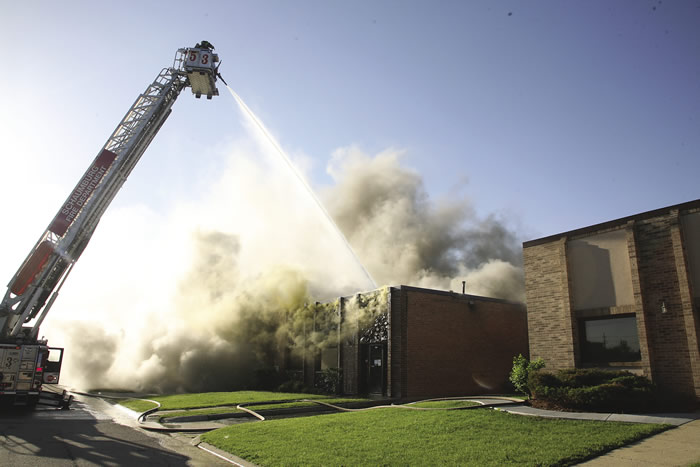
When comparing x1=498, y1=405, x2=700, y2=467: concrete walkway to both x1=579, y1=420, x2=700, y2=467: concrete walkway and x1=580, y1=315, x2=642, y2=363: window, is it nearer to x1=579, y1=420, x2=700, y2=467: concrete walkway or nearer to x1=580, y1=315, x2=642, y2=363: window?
x1=579, y1=420, x2=700, y2=467: concrete walkway

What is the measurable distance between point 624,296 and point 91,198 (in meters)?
16.4

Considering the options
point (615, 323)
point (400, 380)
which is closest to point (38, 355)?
point (400, 380)

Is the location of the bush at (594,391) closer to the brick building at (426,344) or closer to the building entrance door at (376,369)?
the brick building at (426,344)

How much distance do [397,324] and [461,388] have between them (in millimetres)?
4268

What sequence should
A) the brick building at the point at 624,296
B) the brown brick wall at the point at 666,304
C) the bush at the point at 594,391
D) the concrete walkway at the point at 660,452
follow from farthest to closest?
the brick building at the point at 624,296 → the brown brick wall at the point at 666,304 → the bush at the point at 594,391 → the concrete walkway at the point at 660,452

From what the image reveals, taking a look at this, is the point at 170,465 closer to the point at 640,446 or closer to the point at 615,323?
the point at 640,446

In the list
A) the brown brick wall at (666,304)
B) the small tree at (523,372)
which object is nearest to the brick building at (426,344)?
the small tree at (523,372)

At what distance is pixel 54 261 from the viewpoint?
612 inches

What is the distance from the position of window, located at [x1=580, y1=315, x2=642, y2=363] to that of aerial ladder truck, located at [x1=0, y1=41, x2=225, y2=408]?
14345 mm

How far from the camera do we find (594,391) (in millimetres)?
11523

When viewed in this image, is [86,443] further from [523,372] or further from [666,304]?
[666,304]

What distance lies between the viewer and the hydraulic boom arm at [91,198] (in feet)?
50.3

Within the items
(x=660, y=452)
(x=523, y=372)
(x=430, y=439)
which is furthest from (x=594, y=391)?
(x=430, y=439)

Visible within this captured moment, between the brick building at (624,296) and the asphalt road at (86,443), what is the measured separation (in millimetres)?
10654
